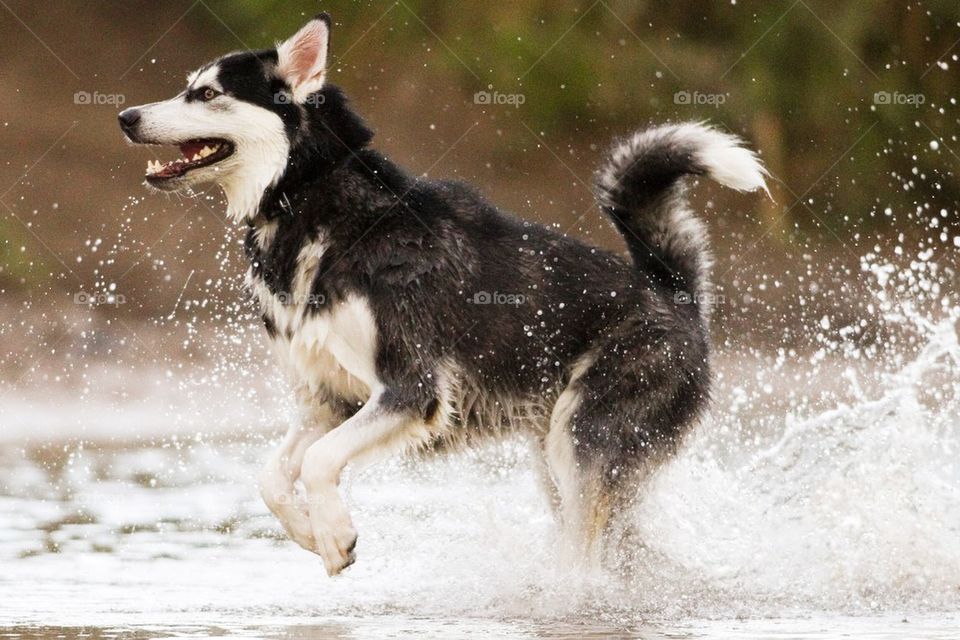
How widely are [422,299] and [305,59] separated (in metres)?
0.82

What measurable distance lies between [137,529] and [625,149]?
2389 mm

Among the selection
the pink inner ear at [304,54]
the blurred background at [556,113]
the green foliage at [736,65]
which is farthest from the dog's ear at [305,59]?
the green foliage at [736,65]

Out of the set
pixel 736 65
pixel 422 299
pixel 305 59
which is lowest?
pixel 422 299

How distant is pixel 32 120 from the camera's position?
1229 cm

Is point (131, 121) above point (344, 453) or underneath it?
above

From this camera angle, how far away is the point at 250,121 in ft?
15.7

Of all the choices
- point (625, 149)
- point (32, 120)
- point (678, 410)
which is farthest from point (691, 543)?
point (32, 120)

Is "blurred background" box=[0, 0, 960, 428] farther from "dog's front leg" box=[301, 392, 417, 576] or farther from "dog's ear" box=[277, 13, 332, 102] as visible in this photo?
"dog's front leg" box=[301, 392, 417, 576]

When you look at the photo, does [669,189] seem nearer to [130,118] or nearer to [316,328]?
[316,328]

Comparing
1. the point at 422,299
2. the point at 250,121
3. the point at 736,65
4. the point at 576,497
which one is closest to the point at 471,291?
the point at 422,299

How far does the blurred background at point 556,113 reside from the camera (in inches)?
449

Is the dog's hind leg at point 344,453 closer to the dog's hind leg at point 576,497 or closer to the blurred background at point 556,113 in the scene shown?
the dog's hind leg at point 576,497

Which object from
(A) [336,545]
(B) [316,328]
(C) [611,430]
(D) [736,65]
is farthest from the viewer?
(D) [736,65]

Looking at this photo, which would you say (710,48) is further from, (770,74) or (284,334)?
(284,334)
